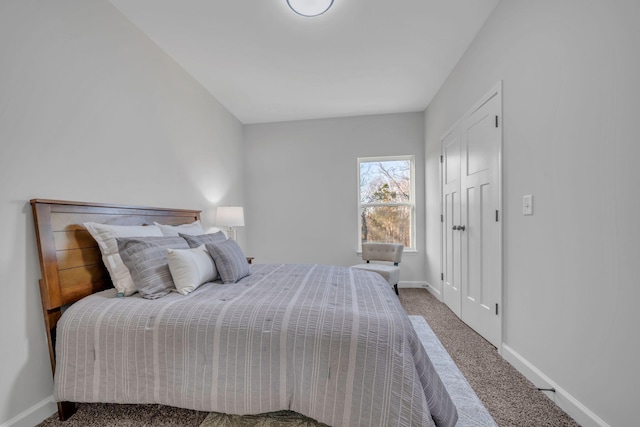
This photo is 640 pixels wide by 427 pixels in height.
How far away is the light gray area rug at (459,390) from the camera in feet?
4.30

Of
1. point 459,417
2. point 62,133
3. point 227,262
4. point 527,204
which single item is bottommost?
point 459,417

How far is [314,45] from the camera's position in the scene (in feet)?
7.68

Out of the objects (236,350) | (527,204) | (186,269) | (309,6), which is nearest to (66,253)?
(186,269)

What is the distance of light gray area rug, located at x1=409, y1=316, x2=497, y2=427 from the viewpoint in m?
1.31

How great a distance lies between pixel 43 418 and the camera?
1362mm

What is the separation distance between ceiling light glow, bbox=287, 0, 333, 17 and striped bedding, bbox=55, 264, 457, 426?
2.00 m

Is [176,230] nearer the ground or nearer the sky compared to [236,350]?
nearer the sky

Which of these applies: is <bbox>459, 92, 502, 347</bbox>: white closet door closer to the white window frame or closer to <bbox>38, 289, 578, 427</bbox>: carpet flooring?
<bbox>38, 289, 578, 427</bbox>: carpet flooring

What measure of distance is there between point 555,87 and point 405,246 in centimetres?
282

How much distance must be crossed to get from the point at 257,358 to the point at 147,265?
905 millimetres

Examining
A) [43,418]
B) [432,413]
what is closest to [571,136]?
[432,413]

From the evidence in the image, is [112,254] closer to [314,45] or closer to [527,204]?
[314,45]

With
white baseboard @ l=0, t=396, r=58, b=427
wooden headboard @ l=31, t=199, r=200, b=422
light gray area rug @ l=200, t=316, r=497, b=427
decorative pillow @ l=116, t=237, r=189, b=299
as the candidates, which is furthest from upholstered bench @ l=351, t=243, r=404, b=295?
white baseboard @ l=0, t=396, r=58, b=427

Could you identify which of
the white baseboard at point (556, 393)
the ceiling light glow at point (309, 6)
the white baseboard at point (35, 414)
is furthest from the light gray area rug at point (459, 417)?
the ceiling light glow at point (309, 6)
